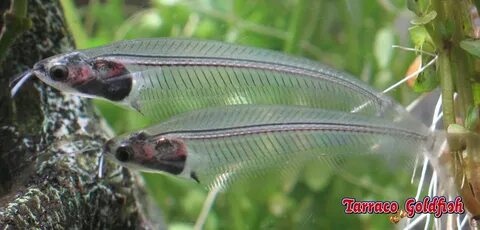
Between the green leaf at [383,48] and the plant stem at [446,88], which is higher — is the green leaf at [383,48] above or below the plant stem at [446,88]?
above

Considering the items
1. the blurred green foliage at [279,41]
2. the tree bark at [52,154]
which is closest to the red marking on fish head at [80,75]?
the tree bark at [52,154]

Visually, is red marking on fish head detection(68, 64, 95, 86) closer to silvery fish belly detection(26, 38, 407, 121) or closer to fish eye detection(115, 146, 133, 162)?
silvery fish belly detection(26, 38, 407, 121)

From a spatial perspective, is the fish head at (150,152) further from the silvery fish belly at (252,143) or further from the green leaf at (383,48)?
the green leaf at (383,48)

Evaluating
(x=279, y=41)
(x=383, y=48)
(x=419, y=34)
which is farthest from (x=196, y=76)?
(x=279, y=41)

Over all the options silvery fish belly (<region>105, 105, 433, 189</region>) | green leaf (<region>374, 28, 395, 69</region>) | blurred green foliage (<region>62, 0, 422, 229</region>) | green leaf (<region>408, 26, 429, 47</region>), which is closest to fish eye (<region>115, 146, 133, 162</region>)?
silvery fish belly (<region>105, 105, 433, 189</region>)

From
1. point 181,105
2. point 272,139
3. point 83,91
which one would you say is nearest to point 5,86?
point 83,91

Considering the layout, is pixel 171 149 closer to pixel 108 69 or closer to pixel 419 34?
pixel 108 69

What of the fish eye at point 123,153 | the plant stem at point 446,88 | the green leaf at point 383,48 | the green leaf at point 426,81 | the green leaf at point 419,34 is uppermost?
the green leaf at point 383,48
